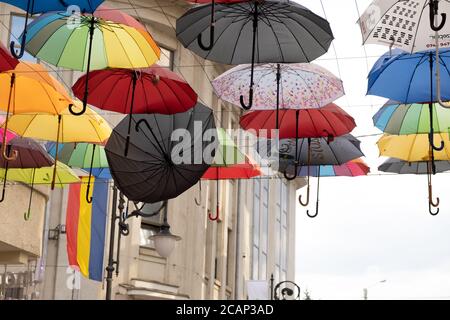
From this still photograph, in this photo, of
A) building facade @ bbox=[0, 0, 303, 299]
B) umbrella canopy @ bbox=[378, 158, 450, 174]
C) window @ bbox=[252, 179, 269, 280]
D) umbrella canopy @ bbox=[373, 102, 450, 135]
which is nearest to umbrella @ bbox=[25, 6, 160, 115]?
building facade @ bbox=[0, 0, 303, 299]

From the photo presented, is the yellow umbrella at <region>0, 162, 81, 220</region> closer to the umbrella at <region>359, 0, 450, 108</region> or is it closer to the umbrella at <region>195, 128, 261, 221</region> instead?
the umbrella at <region>195, 128, 261, 221</region>

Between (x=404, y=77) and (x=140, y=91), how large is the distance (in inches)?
151

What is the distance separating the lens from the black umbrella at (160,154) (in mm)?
14297

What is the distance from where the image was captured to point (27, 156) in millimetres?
16125

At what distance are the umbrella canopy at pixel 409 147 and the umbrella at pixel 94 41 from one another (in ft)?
13.7

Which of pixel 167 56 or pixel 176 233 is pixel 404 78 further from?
pixel 176 233

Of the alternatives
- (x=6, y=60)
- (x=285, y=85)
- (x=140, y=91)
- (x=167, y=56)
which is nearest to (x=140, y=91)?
(x=140, y=91)

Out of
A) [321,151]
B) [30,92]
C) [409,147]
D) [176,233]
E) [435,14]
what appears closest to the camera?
[435,14]

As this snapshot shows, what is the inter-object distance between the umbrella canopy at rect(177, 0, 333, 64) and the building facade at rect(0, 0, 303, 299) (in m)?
3.76

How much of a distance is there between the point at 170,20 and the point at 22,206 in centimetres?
1147

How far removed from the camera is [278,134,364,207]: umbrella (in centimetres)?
1546

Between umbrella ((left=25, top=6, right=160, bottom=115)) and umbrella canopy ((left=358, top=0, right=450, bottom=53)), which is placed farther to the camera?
umbrella ((left=25, top=6, right=160, bottom=115))
